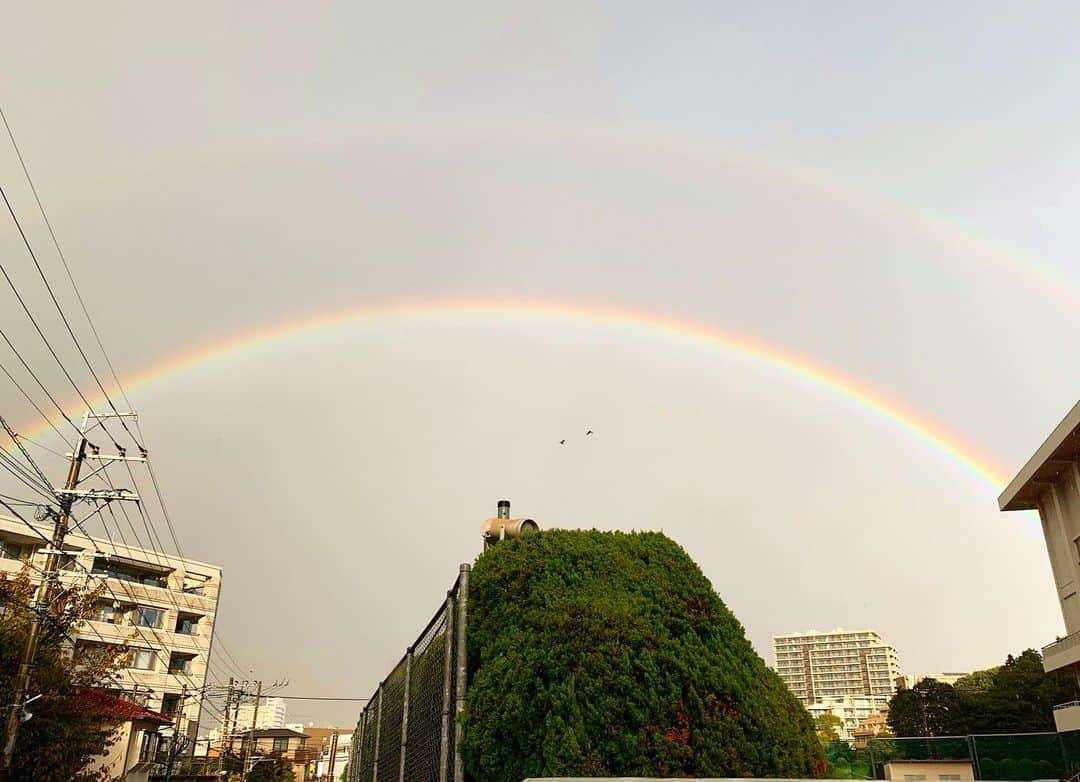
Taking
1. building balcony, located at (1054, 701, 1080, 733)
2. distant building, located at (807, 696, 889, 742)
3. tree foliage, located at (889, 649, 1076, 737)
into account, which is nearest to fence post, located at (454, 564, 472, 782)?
building balcony, located at (1054, 701, 1080, 733)

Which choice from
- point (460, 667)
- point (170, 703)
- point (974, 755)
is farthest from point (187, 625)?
point (460, 667)

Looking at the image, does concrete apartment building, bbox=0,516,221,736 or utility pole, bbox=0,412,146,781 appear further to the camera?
concrete apartment building, bbox=0,516,221,736

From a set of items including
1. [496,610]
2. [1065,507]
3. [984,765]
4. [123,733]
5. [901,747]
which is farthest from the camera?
[123,733]

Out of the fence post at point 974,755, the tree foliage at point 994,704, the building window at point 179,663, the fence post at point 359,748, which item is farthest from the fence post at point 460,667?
the building window at point 179,663

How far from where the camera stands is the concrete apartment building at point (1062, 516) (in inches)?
1016

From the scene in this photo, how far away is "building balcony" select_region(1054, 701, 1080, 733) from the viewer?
1017 inches

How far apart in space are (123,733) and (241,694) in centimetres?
2488

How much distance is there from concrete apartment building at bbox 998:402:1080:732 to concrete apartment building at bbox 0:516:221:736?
4682 cm

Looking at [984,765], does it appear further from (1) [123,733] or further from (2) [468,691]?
(1) [123,733]

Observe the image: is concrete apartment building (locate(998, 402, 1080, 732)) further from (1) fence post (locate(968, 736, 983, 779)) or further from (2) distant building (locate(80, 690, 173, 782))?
(2) distant building (locate(80, 690, 173, 782))

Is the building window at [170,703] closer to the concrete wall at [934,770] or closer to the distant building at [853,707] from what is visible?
the concrete wall at [934,770]

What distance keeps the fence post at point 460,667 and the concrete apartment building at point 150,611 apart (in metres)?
49.0

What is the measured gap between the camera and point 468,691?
20.6 feet

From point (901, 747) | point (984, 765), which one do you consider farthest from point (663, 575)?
point (901, 747)
